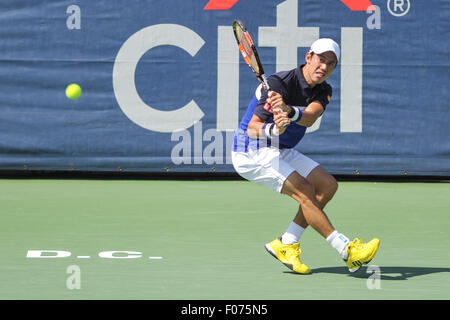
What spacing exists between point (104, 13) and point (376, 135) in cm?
340

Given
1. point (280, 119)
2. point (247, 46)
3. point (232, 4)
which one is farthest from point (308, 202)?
point (232, 4)

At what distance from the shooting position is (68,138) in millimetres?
11086

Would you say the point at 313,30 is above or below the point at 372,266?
above

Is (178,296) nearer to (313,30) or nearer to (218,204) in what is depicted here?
(218,204)

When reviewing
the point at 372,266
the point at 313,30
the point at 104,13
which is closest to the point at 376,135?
the point at 313,30

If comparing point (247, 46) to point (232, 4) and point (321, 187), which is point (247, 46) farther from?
point (232, 4)

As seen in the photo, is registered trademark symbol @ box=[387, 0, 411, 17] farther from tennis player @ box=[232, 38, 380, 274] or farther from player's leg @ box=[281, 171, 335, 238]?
player's leg @ box=[281, 171, 335, 238]

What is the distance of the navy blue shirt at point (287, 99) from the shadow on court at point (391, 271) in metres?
0.82

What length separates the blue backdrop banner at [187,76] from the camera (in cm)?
1097

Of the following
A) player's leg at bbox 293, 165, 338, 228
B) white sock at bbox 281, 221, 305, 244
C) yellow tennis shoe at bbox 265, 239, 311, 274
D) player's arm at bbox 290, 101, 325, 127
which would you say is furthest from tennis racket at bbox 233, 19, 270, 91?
yellow tennis shoe at bbox 265, 239, 311, 274

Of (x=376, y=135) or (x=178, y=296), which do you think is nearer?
(x=178, y=296)

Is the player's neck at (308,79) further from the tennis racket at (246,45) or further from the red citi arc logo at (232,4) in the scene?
the red citi arc logo at (232,4)

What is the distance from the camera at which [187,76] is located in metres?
11.0

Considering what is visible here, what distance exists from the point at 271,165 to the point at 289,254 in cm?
55
